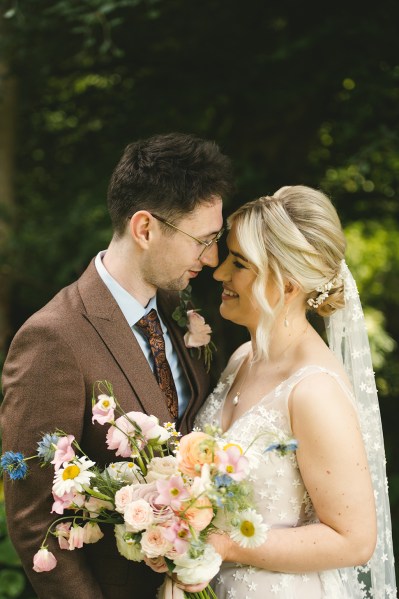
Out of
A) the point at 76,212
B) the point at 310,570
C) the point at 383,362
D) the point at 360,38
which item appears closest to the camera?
the point at 310,570

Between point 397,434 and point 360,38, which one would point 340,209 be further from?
point 397,434

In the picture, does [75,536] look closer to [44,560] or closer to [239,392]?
[44,560]

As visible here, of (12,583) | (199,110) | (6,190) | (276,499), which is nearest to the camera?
(276,499)

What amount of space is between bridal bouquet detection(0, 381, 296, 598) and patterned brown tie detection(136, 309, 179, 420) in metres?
0.53

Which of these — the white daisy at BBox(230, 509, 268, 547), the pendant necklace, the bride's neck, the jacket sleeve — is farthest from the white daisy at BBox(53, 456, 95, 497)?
the bride's neck

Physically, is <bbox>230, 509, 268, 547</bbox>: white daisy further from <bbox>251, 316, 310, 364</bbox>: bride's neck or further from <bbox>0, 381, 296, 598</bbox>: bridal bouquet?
<bbox>251, 316, 310, 364</bbox>: bride's neck

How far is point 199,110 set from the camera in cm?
491

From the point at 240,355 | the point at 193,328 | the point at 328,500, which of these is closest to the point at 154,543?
the point at 328,500

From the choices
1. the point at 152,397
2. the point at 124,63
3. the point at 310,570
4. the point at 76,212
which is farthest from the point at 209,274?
the point at 310,570

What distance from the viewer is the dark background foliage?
4.21 m

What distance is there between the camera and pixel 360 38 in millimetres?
4164

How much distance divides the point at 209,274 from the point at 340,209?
1205 millimetres

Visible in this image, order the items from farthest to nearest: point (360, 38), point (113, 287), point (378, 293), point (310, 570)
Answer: point (378, 293)
point (360, 38)
point (113, 287)
point (310, 570)

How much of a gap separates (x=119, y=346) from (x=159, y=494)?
714 mm
